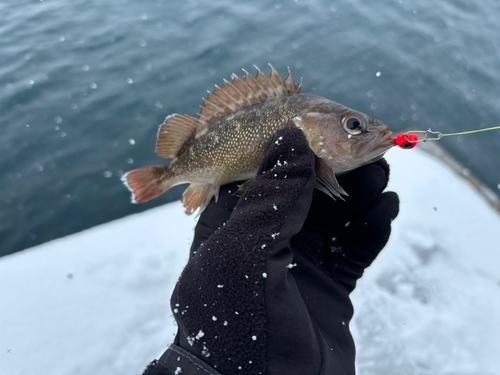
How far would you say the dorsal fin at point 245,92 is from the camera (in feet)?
6.21

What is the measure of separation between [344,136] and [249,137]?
58cm

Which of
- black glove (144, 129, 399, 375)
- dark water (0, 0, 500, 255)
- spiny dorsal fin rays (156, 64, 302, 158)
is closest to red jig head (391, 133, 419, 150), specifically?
black glove (144, 129, 399, 375)

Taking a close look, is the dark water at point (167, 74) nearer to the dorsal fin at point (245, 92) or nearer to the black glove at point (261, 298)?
the dorsal fin at point (245, 92)

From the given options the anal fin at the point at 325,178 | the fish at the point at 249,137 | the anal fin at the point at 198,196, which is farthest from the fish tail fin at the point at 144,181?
the anal fin at the point at 325,178

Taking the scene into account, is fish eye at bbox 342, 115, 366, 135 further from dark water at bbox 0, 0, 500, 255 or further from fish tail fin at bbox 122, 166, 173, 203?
dark water at bbox 0, 0, 500, 255

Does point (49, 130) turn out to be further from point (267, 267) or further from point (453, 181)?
point (453, 181)

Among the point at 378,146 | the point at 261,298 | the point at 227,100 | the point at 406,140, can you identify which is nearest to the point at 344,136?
the point at 378,146

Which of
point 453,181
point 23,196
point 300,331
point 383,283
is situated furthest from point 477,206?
point 23,196

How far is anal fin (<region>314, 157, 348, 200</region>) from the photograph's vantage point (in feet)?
5.48

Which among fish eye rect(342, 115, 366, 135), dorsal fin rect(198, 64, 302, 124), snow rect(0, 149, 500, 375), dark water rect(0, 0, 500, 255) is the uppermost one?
dorsal fin rect(198, 64, 302, 124)

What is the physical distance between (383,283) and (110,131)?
3936 millimetres

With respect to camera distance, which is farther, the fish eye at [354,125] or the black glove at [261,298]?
the fish eye at [354,125]

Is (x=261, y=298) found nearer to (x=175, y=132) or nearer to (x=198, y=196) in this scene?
(x=198, y=196)

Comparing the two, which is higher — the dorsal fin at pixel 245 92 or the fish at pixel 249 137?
the dorsal fin at pixel 245 92
